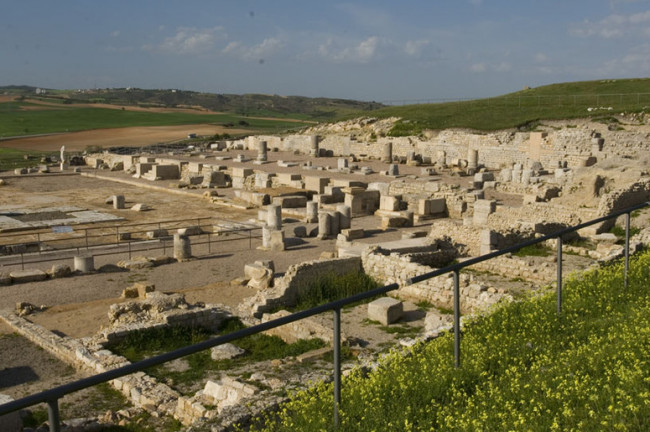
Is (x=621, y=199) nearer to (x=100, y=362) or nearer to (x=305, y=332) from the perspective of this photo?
(x=305, y=332)

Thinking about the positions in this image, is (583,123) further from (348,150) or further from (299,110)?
(299,110)

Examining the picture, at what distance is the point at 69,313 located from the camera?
14.7 m

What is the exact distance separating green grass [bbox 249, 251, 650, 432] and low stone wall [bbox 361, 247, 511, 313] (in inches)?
189

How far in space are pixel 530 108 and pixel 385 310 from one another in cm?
4628

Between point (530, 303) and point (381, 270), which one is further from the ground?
point (530, 303)

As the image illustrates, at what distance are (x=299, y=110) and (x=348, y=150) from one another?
103042 mm

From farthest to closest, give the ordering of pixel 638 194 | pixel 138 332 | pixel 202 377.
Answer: pixel 638 194
pixel 138 332
pixel 202 377

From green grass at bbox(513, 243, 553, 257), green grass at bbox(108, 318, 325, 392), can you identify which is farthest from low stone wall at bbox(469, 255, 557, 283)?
green grass at bbox(108, 318, 325, 392)

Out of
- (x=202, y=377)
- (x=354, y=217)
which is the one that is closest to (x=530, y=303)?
(x=202, y=377)

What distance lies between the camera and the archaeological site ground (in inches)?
406

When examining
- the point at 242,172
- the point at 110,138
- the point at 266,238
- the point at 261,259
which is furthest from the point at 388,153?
the point at 110,138

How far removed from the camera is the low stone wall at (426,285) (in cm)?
1349

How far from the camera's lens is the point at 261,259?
19.9 m

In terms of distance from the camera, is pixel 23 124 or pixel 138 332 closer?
pixel 138 332
